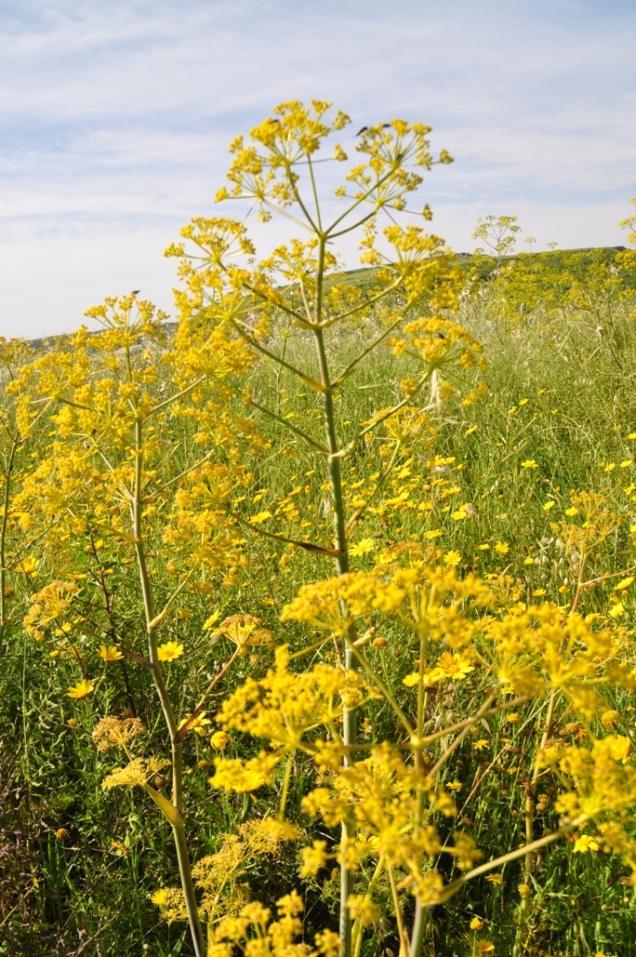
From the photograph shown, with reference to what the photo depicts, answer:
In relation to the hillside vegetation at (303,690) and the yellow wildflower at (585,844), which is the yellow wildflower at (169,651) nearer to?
the hillside vegetation at (303,690)

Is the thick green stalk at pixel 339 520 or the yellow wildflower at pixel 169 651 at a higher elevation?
the thick green stalk at pixel 339 520

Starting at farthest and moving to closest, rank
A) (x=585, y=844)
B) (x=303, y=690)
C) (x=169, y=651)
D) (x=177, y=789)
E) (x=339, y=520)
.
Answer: (x=169, y=651) < (x=585, y=844) < (x=177, y=789) < (x=339, y=520) < (x=303, y=690)

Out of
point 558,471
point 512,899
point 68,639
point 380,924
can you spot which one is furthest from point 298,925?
point 558,471

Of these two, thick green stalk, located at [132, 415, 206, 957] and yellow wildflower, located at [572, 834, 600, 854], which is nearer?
thick green stalk, located at [132, 415, 206, 957]

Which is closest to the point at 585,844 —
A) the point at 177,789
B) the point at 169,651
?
the point at 177,789

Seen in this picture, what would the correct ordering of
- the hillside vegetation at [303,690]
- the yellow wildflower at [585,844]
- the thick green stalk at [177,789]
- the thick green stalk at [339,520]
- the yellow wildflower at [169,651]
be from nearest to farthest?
the hillside vegetation at [303,690]
the thick green stalk at [339,520]
the thick green stalk at [177,789]
the yellow wildflower at [585,844]
the yellow wildflower at [169,651]

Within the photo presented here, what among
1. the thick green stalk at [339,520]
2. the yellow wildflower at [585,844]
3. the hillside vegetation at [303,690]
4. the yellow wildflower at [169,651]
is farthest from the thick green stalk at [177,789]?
the yellow wildflower at [169,651]

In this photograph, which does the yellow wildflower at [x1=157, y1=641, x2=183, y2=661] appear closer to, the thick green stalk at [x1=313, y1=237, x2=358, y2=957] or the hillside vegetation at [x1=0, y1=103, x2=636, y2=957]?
the hillside vegetation at [x1=0, y1=103, x2=636, y2=957]

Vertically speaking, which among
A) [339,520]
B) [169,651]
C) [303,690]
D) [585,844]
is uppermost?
[339,520]

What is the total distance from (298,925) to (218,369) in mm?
1277

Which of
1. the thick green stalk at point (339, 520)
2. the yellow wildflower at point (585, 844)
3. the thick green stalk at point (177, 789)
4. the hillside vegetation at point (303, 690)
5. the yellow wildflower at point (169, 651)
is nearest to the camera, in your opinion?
the hillside vegetation at point (303, 690)

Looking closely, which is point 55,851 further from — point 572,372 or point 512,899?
point 572,372

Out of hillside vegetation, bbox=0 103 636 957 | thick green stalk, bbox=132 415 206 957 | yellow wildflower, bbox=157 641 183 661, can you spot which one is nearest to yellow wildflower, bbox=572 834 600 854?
hillside vegetation, bbox=0 103 636 957

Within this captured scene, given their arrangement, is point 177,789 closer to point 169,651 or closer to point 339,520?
point 339,520
